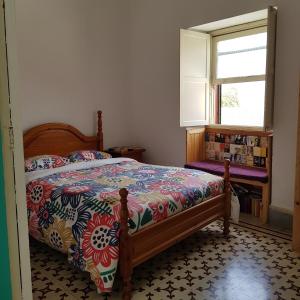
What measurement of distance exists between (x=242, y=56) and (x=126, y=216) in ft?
9.52

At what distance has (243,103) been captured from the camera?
427cm

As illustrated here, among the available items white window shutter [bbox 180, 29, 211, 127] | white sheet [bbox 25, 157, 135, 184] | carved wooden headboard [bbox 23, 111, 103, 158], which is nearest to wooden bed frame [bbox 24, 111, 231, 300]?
carved wooden headboard [bbox 23, 111, 103, 158]

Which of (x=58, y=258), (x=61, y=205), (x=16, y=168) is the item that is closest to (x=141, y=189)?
(x=61, y=205)

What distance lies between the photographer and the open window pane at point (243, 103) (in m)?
4.08

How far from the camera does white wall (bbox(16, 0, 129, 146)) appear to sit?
12.7 ft

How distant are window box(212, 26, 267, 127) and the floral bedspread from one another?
4.53ft

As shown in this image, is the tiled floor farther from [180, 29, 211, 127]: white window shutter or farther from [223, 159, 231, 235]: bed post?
[180, 29, 211, 127]: white window shutter

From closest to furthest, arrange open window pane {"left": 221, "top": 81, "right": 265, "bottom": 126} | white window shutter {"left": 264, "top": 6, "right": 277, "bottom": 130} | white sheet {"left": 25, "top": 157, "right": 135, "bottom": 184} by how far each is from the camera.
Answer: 1. white sheet {"left": 25, "top": 157, "right": 135, "bottom": 184}
2. white window shutter {"left": 264, "top": 6, "right": 277, "bottom": 130}
3. open window pane {"left": 221, "top": 81, "right": 265, "bottom": 126}

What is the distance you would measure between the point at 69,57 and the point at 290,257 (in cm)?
341

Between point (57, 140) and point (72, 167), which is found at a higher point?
point (57, 140)

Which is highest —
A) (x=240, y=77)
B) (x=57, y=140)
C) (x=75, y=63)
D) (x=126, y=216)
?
(x=75, y=63)

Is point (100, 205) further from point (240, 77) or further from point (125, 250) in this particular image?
point (240, 77)

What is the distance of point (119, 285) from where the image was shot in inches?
94.7

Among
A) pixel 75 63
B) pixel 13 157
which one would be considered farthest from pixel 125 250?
pixel 75 63
